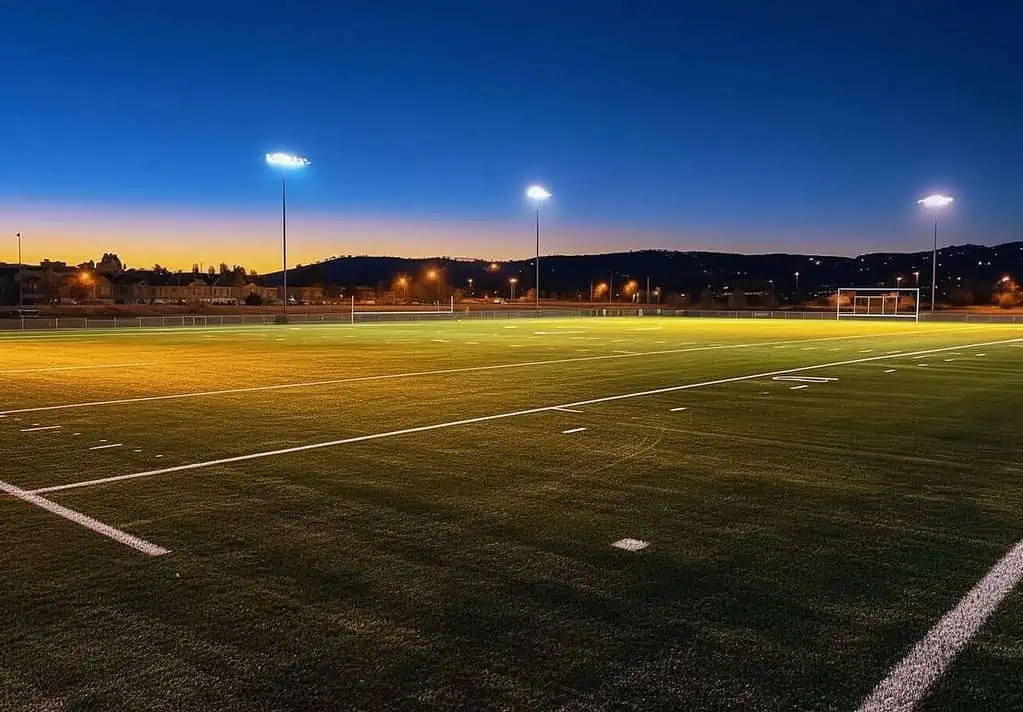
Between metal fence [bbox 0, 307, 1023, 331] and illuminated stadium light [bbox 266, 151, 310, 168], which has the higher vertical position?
illuminated stadium light [bbox 266, 151, 310, 168]

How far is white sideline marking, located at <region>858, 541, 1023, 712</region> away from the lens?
12.8 feet

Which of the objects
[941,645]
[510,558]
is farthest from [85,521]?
[941,645]

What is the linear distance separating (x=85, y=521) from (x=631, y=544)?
4412 millimetres

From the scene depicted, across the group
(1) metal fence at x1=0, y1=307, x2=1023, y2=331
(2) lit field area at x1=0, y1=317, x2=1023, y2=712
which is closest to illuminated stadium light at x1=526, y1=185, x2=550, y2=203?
(1) metal fence at x1=0, y1=307, x2=1023, y2=331

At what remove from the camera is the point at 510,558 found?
5926 millimetres

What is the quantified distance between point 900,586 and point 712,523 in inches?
66.8

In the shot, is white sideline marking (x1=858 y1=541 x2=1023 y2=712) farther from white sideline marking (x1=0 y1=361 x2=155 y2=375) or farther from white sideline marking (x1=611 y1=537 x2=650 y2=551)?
white sideline marking (x1=0 y1=361 x2=155 y2=375)

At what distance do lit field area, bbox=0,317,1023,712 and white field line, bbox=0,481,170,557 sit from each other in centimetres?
3

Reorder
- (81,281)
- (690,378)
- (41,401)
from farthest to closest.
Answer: (81,281) < (690,378) < (41,401)

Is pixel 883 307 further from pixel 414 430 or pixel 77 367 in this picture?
pixel 414 430

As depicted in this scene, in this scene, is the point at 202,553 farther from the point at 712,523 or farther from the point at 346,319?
the point at 346,319

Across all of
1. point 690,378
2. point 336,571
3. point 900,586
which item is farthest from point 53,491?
point 690,378

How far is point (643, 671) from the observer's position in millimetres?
4148

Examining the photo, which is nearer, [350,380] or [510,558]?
[510,558]
